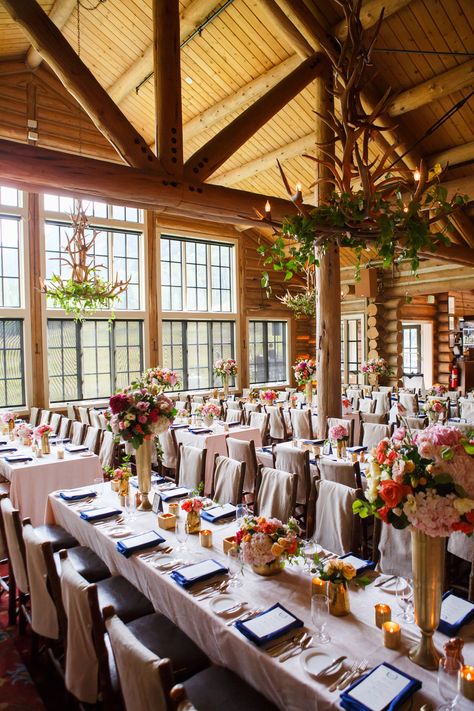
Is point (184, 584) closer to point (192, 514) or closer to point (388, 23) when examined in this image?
point (192, 514)

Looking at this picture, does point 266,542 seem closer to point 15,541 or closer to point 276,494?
point 276,494

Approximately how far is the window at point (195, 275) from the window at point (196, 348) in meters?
0.45

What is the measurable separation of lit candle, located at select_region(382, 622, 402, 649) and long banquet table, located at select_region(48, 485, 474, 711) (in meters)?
0.03

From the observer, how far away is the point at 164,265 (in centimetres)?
1220

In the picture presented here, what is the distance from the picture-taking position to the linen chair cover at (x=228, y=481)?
4289mm

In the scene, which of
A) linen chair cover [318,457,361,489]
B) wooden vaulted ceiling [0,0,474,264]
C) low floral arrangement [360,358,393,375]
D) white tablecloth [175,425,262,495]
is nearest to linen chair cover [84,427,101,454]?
white tablecloth [175,425,262,495]

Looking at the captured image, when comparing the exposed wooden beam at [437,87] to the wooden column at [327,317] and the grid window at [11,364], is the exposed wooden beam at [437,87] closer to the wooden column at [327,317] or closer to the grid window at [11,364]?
the wooden column at [327,317]

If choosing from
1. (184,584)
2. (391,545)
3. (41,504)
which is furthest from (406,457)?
(41,504)

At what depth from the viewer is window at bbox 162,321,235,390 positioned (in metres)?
12.3

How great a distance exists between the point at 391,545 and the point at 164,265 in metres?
9.95

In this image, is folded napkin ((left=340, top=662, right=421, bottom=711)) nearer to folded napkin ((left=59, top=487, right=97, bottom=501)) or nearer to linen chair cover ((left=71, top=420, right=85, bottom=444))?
folded napkin ((left=59, top=487, right=97, bottom=501))

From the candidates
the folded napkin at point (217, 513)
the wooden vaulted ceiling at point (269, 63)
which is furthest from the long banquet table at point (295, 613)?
the wooden vaulted ceiling at point (269, 63)

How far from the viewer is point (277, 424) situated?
845 centimetres

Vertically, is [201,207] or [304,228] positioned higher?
[201,207]
